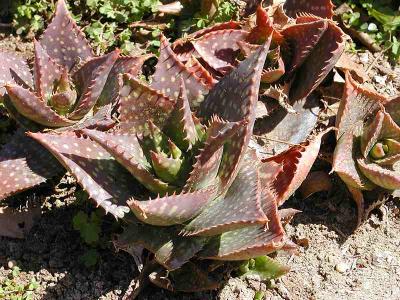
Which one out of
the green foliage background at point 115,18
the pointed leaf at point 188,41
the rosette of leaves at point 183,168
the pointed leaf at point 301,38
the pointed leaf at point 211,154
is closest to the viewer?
the pointed leaf at point 211,154

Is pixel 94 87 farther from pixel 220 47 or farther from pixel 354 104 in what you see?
pixel 354 104

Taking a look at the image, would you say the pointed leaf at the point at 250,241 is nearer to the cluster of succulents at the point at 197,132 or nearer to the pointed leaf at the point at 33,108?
the cluster of succulents at the point at 197,132

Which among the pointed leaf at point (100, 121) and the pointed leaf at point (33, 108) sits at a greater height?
the pointed leaf at point (33, 108)

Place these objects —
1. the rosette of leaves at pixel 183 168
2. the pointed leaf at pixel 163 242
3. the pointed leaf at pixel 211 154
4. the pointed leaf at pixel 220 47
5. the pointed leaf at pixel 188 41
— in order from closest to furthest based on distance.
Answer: the pointed leaf at pixel 211 154, the rosette of leaves at pixel 183 168, the pointed leaf at pixel 163 242, the pointed leaf at pixel 220 47, the pointed leaf at pixel 188 41

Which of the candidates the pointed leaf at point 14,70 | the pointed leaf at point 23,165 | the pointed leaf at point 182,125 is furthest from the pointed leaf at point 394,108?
the pointed leaf at point 14,70

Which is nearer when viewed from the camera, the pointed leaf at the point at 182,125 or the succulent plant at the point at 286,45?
the pointed leaf at the point at 182,125

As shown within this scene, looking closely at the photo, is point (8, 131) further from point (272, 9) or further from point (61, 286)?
point (272, 9)

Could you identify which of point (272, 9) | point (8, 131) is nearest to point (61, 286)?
point (8, 131)
